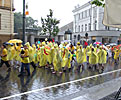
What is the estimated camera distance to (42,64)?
460 inches

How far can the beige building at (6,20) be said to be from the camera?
22612mm

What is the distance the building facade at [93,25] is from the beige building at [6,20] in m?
12.7

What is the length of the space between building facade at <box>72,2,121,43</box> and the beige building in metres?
12.7

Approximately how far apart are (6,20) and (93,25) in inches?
999

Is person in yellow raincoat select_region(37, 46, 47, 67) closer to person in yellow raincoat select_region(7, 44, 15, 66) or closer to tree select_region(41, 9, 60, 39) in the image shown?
person in yellow raincoat select_region(7, 44, 15, 66)

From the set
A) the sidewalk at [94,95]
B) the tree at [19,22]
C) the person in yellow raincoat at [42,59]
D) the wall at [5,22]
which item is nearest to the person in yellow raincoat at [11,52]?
the person in yellow raincoat at [42,59]

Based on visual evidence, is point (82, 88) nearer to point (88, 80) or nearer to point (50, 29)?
point (88, 80)

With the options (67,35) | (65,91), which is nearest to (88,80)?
(65,91)

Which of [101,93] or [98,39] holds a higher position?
[98,39]

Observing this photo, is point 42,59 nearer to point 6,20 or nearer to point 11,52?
point 11,52

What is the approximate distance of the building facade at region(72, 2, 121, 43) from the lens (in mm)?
39625

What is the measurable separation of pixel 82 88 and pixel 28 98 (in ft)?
7.25

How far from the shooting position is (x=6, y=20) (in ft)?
76.0

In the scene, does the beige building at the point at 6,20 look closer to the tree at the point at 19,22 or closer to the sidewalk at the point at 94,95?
the sidewalk at the point at 94,95
